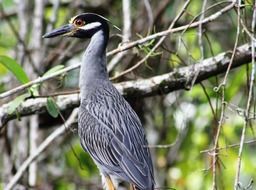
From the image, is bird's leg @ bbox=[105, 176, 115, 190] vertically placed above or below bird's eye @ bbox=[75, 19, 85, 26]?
below

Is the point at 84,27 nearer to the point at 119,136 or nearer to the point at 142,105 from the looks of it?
the point at 119,136

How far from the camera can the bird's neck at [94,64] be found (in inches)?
163

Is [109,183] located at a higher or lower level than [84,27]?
lower

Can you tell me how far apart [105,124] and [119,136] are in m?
0.10

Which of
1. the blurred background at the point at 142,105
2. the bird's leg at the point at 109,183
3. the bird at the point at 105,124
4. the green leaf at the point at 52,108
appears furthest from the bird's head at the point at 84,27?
the blurred background at the point at 142,105

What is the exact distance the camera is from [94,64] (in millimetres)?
4145

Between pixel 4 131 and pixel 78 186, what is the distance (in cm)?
100

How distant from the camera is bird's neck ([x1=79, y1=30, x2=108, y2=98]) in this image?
4.13 m

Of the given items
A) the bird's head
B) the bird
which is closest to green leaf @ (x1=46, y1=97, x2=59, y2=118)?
the bird

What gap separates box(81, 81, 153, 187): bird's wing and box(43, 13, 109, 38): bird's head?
0.31 meters

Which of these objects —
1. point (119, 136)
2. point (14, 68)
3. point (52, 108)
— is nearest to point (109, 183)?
point (119, 136)

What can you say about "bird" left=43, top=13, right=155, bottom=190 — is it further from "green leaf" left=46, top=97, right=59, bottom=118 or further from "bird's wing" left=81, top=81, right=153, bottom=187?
"green leaf" left=46, top=97, right=59, bottom=118

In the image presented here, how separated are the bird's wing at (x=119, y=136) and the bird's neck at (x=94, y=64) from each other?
76 millimetres

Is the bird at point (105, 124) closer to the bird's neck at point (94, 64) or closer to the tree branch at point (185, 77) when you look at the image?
the bird's neck at point (94, 64)
